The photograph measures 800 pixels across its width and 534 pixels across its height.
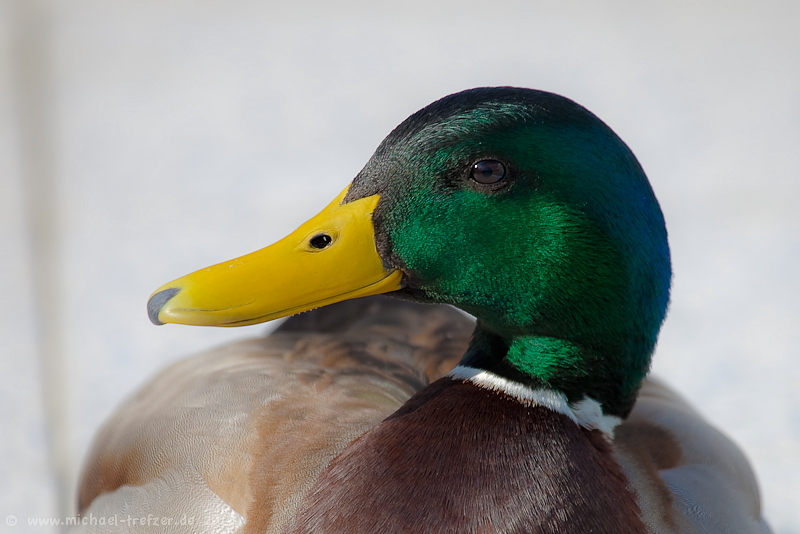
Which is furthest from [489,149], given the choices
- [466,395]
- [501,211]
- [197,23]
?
[197,23]

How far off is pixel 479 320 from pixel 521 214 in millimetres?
226

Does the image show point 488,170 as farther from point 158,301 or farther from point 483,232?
point 158,301

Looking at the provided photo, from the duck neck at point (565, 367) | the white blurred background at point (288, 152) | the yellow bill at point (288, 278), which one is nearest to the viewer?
the yellow bill at point (288, 278)

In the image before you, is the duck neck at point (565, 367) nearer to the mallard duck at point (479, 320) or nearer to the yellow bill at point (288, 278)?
the mallard duck at point (479, 320)

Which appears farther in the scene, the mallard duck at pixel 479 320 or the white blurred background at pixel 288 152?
the white blurred background at pixel 288 152

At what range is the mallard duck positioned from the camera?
1174 millimetres

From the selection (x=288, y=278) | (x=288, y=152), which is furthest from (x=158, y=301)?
(x=288, y=152)

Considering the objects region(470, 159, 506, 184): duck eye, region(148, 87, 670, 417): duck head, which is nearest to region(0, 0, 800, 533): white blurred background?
region(148, 87, 670, 417): duck head

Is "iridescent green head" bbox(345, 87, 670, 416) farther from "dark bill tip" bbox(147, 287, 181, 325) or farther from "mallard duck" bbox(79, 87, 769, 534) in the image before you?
"dark bill tip" bbox(147, 287, 181, 325)

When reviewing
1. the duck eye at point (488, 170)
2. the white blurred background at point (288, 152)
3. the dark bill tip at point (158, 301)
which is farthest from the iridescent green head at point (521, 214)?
the white blurred background at point (288, 152)

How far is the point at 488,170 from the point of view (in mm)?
1175

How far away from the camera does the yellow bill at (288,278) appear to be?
45.3 inches

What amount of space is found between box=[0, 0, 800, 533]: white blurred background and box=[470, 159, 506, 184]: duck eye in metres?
1.36

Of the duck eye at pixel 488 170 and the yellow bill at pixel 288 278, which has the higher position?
the duck eye at pixel 488 170
